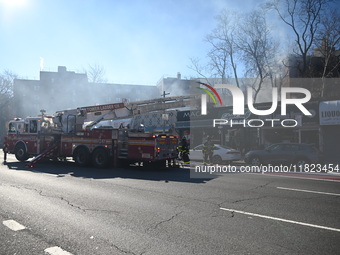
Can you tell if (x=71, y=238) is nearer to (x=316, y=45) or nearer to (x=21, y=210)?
(x=21, y=210)

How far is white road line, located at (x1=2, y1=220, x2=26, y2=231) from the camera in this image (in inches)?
193

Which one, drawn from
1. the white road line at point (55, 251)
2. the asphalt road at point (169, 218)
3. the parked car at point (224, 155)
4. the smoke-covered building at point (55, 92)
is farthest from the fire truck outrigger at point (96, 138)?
the smoke-covered building at point (55, 92)

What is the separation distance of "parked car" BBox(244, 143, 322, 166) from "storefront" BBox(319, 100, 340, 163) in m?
6.14

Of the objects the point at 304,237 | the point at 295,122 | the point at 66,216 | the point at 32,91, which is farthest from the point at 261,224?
the point at 32,91

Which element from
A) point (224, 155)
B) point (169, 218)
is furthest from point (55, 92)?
point (169, 218)

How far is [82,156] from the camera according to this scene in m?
14.5

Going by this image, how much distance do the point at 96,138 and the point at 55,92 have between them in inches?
2173

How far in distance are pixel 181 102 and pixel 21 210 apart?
30.2 ft

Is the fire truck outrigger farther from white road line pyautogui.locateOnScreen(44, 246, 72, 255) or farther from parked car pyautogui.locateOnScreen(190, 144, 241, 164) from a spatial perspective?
white road line pyautogui.locateOnScreen(44, 246, 72, 255)

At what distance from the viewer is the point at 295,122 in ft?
68.2

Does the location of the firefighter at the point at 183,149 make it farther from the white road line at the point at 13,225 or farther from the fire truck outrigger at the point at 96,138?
the white road line at the point at 13,225

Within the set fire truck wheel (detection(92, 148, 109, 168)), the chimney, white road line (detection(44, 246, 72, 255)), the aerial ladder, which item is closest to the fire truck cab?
the aerial ladder

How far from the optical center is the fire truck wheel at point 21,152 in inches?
648

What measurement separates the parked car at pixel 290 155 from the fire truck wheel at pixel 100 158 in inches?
313
